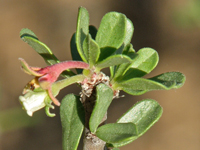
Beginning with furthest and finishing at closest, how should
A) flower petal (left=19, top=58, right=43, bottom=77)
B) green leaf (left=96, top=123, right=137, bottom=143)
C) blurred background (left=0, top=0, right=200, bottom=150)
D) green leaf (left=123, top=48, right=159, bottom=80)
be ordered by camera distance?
blurred background (left=0, top=0, right=200, bottom=150)
green leaf (left=123, top=48, right=159, bottom=80)
green leaf (left=96, top=123, right=137, bottom=143)
flower petal (left=19, top=58, right=43, bottom=77)

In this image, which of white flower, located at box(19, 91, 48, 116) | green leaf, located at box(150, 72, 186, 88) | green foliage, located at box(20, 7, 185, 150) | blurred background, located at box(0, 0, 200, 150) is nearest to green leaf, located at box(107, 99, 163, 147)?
green foliage, located at box(20, 7, 185, 150)

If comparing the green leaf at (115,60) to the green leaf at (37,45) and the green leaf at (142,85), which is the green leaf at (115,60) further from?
the green leaf at (37,45)

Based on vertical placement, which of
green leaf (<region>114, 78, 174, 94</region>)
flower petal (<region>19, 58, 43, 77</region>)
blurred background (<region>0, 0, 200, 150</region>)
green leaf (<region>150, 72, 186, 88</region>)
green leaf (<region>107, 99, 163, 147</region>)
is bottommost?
blurred background (<region>0, 0, 200, 150</region>)

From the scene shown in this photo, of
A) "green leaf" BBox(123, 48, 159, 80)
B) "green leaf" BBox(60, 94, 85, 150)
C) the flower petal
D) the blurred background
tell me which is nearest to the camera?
the flower petal

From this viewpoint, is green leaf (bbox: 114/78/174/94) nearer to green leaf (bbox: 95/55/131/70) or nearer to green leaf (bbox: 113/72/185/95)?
green leaf (bbox: 113/72/185/95)

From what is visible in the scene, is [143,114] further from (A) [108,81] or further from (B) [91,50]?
(B) [91,50]

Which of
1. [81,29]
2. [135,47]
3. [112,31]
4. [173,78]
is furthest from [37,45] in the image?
[135,47]

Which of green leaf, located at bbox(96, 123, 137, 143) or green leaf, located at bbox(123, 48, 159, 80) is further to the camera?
green leaf, located at bbox(123, 48, 159, 80)

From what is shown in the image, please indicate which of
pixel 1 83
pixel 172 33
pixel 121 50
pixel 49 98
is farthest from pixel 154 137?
pixel 49 98
